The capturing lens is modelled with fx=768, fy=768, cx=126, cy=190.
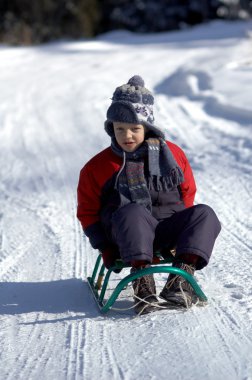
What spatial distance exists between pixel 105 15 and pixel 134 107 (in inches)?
1007

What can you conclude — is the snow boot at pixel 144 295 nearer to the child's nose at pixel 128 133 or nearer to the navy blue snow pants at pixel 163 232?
the navy blue snow pants at pixel 163 232

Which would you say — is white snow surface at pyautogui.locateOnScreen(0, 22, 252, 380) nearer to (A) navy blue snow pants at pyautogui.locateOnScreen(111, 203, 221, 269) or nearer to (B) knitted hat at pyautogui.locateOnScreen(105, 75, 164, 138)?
(A) navy blue snow pants at pyautogui.locateOnScreen(111, 203, 221, 269)

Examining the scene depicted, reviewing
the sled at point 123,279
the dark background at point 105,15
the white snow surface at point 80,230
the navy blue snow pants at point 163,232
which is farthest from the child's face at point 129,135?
the dark background at point 105,15

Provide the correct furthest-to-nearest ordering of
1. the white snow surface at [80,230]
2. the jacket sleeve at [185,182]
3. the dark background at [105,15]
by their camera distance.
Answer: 1. the dark background at [105,15]
2. the jacket sleeve at [185,182]
3. the white snow surface at [80,230]

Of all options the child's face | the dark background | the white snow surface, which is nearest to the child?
the child's face

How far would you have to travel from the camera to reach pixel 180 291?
140 inches

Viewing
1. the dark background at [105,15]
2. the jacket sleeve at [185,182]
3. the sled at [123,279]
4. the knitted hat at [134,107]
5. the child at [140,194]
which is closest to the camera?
the sled at [123,279]

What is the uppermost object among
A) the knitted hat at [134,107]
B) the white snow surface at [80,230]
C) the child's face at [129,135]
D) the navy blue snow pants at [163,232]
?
the knitted hat at [134,107]

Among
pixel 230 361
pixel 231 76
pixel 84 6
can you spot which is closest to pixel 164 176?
pixel 230 361

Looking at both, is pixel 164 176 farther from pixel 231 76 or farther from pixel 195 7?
pixel 195 7

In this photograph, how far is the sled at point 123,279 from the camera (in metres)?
3.51

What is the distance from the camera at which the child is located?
3.65m

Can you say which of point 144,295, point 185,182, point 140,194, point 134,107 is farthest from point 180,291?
point 134,107

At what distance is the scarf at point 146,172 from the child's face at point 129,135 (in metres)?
0.03
